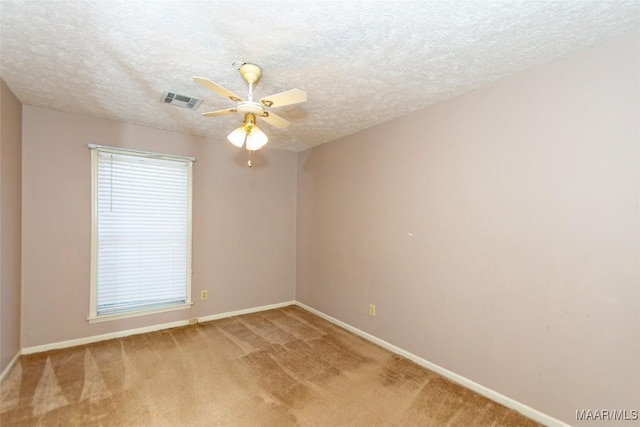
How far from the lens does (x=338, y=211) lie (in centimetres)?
404

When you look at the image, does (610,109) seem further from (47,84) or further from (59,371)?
(59,371)

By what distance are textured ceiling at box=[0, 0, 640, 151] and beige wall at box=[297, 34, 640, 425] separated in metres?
0.33

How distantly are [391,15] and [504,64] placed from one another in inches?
41.6

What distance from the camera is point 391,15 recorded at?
1.63 m

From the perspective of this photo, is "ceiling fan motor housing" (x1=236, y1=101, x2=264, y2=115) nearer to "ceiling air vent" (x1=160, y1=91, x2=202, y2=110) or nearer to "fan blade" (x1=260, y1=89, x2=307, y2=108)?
"fan blade" (x1=260, y1=89, x2=307, y2=108)

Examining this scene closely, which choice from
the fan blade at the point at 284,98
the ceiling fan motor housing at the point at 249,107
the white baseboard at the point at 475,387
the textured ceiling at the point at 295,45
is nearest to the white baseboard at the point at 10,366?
the textured ceiling at the point at 295,45

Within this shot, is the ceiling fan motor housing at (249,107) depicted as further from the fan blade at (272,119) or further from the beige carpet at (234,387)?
the beige carpet at (234,387)

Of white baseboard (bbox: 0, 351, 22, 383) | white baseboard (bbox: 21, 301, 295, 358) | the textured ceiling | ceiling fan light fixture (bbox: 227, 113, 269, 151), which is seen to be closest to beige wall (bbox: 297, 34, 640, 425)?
the textured ceiling

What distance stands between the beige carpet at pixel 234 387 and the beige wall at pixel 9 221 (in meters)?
0.32

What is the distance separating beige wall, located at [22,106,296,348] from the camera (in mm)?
3039

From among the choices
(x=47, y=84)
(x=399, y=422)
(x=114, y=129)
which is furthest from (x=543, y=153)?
(x=114, y=129)

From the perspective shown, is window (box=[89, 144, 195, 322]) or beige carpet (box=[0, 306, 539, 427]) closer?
beige carpet (box=[0, 306, 539, 427])

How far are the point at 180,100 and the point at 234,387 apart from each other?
2.65m

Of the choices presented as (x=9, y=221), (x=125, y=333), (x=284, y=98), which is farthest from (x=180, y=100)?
(x=125, y=333)
